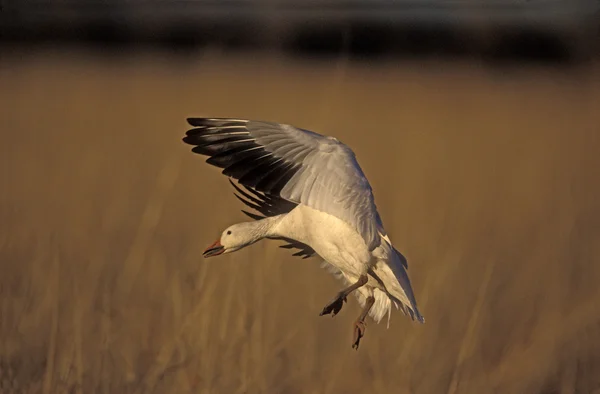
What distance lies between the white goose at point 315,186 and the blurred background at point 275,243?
0.43m

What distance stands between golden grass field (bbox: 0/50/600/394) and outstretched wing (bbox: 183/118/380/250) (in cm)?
57

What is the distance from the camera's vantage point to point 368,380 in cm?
476

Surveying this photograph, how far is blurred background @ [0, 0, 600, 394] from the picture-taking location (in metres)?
4.33

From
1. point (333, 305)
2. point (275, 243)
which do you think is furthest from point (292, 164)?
point (275, 243)

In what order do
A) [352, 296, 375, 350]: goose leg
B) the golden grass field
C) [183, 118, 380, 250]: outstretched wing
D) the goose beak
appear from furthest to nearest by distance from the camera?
the golden grass field
the goose beak
[352, 296, 375, 350]: goose leg
[183, 118, 380, 250]: outstretched wing

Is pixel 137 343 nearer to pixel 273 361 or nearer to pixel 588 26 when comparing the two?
pixel 273 361

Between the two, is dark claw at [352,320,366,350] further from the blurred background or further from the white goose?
the blurred background

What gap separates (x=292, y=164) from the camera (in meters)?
3.66

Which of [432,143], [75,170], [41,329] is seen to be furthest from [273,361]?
[432,143]

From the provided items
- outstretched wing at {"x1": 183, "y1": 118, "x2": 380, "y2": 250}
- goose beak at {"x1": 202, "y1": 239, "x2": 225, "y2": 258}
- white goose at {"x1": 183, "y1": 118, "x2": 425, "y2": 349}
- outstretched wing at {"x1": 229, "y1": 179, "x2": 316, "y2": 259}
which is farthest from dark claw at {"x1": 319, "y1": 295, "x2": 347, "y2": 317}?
goose beak at {"x1": 202, "y1": 239, "x2": 225, "y2": 258}

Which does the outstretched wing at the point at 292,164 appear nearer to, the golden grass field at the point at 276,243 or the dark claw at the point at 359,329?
the dark claw at the point at 359,329

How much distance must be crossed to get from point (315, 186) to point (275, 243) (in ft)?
3.62

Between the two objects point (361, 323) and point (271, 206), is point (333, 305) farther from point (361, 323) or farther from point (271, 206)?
point (271, 206)

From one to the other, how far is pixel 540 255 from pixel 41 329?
2662 millimetres
